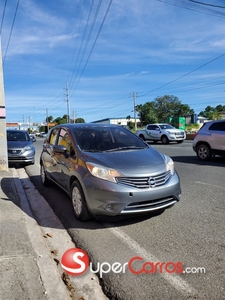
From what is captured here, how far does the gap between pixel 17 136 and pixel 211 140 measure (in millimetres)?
8702

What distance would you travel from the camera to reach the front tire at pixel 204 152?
36.5 ft

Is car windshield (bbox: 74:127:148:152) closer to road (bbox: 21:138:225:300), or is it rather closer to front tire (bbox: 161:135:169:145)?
road (bbox: 21:138:225:300)

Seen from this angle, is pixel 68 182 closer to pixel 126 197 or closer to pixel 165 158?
pixel 126 197

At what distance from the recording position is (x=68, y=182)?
16.3 ft

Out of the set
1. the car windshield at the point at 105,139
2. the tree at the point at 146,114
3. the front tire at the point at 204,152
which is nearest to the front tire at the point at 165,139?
the front tire at the point at 204,152

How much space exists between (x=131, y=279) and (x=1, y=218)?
8.84ft

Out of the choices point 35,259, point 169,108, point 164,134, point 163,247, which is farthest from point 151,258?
point 169,108

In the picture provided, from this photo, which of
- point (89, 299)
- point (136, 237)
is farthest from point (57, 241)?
point (89, 299)

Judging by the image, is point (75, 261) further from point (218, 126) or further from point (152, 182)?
point (218, 126)

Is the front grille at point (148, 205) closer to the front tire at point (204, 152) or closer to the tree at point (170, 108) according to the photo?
the front tire at point (204, 152)

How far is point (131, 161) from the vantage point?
4.27 m

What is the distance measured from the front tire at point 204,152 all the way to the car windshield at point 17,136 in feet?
25.9

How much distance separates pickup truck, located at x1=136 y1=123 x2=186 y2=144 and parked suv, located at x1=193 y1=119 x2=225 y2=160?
11194mm

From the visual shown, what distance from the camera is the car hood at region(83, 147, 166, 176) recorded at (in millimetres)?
4047
